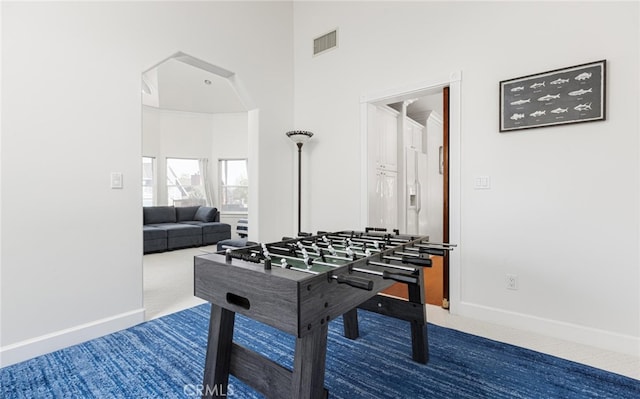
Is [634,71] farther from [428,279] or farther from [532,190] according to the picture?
[428,279]

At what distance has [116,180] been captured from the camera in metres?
2.34

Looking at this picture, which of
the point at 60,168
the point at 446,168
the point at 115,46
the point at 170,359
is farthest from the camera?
the point at 446,168

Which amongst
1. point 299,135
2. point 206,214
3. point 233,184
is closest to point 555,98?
point 299,135

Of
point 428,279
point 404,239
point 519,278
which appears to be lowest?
point 428,279

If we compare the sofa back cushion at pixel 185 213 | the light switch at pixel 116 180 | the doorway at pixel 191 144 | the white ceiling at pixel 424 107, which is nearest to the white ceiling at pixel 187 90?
the doorway at pixel 191 144

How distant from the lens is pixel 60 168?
208 cm

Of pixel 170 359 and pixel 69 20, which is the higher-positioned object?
pixel 69 20

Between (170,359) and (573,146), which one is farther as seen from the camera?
(573,146)

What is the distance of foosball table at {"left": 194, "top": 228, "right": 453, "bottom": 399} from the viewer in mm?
1080

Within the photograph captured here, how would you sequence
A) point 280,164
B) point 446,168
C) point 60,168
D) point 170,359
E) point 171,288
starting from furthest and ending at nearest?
1. point 280,164
2. point 171,288
3. point 446,168
4. point 60,168
5. point 170,359

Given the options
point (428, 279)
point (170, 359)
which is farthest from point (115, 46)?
point (428, 279)

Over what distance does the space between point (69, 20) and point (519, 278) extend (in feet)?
12.2

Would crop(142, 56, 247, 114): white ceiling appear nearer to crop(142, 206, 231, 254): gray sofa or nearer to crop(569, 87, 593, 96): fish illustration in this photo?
crop(142, 206, 231, 254): gray sofa

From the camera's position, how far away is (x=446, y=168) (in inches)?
110
